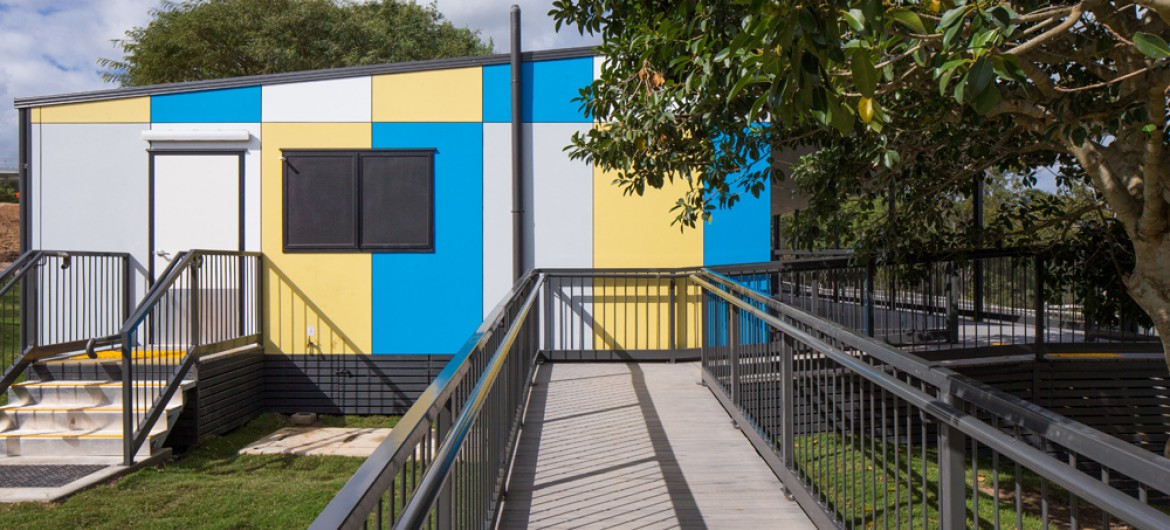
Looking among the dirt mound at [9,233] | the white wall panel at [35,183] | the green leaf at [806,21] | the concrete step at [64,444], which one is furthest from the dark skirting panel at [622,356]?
the dirt mound at [9,233]

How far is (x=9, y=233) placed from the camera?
101 feet

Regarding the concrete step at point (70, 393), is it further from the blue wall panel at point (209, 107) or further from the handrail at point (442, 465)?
the handrail at point (442, 465)

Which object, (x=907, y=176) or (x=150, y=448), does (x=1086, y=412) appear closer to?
(x=907, y=176)

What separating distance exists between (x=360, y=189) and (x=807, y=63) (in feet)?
27.9

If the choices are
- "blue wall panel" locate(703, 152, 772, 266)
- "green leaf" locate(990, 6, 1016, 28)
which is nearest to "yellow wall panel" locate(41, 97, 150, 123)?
"blue wall panel" locate(703, 152, 772, 266)

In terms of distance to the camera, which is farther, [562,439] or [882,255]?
[882,255]

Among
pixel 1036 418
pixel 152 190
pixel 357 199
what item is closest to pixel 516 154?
pixel 357 199

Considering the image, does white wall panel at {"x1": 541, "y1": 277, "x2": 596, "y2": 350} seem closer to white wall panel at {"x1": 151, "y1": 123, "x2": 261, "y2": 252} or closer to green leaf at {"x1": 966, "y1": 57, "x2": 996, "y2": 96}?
white wall panel at {"x1": 151, "y1": 123, "x2": 261, "y2": 252}

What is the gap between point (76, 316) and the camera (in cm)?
952

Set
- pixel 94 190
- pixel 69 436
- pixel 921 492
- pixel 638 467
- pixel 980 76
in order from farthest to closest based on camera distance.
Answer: pixel 94 190 < pixel 69 436 < pixel 921 492 < pixel 638 467 < pixel 980 76

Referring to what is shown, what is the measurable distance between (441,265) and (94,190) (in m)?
4.41

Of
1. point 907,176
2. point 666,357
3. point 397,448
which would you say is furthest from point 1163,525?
point 666,357

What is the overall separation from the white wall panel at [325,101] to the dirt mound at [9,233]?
21623 millimetres

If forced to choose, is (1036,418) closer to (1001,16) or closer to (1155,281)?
(1001,16)
